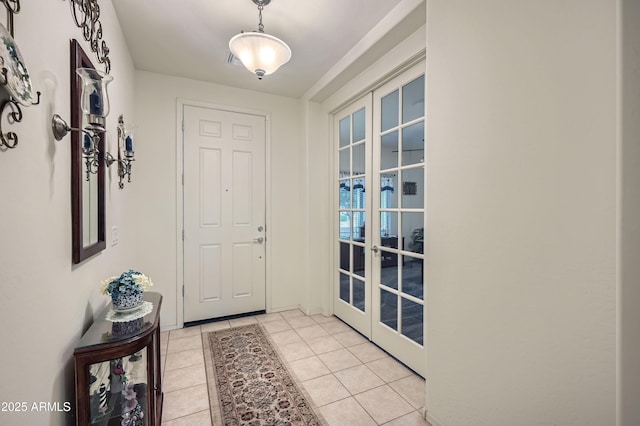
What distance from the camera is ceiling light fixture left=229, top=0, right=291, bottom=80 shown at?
1.77 meters

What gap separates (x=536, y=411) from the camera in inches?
45.9

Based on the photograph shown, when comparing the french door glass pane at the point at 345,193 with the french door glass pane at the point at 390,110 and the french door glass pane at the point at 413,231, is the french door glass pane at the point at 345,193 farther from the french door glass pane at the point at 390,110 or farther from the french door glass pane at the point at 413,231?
the french door glass pane at the point at 413,231

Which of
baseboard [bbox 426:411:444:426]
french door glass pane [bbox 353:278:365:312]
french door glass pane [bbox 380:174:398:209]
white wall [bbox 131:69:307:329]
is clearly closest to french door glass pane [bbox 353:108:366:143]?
french door glass pane [bbox 380:174:398:209]

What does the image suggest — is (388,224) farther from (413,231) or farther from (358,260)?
(358,260)

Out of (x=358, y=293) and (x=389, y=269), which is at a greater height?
(x=389, y=269)

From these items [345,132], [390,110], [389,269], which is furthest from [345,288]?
[390,110]

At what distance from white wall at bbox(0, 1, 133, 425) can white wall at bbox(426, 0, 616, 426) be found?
172 cm

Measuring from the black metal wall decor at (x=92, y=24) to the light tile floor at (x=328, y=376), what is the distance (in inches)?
84.1

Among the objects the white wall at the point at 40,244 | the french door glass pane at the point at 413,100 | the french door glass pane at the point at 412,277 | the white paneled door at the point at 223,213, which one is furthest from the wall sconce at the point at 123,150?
the french door glass pane at the point at 412,277

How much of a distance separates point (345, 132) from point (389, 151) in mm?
795

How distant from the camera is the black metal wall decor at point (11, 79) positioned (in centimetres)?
71

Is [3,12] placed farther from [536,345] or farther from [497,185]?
[536,345]

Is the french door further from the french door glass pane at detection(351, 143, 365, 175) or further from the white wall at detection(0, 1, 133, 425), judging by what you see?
the white wall at detection(0, 1, 133, 425)

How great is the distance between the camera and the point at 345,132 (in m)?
3.09
